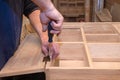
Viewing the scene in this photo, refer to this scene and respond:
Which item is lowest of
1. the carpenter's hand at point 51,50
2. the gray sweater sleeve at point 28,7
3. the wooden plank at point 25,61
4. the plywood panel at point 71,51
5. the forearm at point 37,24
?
the plywood panel at point 71,51

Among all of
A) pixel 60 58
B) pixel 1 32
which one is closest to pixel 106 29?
pixel 60 58

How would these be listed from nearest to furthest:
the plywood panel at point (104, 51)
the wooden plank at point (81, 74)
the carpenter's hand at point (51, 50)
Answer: the wooden plank at point (81, 74), the carpenter's hand at point (51, 50), the plywood panel at point (104, 51)

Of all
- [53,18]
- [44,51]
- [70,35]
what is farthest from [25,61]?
[70,35]

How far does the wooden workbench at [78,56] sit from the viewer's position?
0.90m

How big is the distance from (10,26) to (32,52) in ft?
0.58

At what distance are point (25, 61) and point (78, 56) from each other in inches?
13.5

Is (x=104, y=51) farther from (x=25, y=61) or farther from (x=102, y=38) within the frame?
(x=25, y=61)

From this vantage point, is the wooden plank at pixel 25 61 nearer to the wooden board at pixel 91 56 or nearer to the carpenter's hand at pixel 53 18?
the wooden board at pixel 91 56

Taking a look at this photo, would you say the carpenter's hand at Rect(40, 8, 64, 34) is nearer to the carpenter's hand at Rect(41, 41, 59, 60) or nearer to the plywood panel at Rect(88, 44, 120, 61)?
the carpenter's hand at Rect(41, 41, 59, 60)

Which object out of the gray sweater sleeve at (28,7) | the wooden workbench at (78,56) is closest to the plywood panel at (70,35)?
the wooden workbench at (78,56)

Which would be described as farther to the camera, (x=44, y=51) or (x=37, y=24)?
(x=37, y=24)

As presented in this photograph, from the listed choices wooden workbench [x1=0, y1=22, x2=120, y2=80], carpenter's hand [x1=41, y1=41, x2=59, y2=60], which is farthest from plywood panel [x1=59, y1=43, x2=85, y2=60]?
carpenter's hand [x1=41, y1=41, x2=59, y2=60]

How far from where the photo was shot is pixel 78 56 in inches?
49.1

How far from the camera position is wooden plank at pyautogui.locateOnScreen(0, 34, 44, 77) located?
3.00 ft
